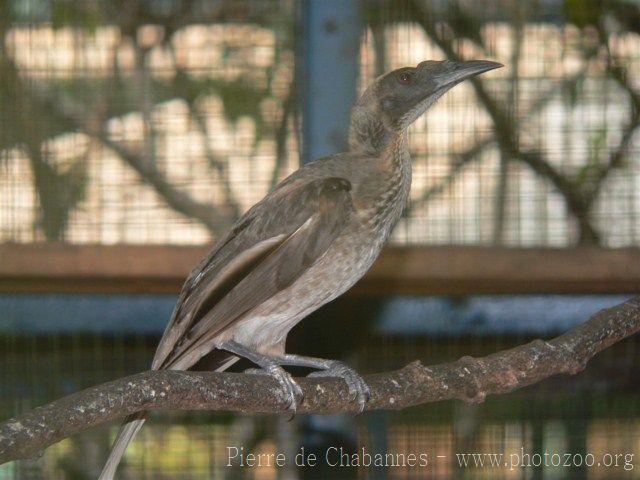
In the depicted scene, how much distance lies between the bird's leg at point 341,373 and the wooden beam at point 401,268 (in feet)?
1.14

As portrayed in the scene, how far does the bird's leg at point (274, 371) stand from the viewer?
1.37 metres

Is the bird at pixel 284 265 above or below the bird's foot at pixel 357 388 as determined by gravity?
above

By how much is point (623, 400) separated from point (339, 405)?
1.11 metres

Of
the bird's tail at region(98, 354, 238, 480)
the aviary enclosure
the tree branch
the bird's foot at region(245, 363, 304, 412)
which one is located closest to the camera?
the tree branch

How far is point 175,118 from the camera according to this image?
6.97ft

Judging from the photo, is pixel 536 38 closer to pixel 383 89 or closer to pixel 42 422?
pixel 383 89

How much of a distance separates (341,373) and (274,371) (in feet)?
0.46

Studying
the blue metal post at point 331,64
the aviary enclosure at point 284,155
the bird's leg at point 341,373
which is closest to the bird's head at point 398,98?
the blue metal post at point 331,64

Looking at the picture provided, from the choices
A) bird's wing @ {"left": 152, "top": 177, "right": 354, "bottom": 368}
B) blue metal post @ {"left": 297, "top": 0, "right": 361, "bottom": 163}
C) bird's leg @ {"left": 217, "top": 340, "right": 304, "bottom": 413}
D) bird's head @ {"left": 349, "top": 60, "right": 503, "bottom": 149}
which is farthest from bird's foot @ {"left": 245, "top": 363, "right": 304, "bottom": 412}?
blue metal post @ {"left": 297, "top": 0, "right": 361, "bottom": 163}

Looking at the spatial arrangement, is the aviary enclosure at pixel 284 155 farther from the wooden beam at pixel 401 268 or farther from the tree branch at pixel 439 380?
the tree branch at pixel 439 380

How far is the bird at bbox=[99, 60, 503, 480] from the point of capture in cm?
154

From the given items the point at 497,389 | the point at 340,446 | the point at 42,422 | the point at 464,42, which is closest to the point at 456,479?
the point at 340,446

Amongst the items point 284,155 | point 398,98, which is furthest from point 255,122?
point 398,98

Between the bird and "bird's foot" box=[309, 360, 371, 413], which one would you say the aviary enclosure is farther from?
"bird's foot" box=[309, 360, 371, 413]
